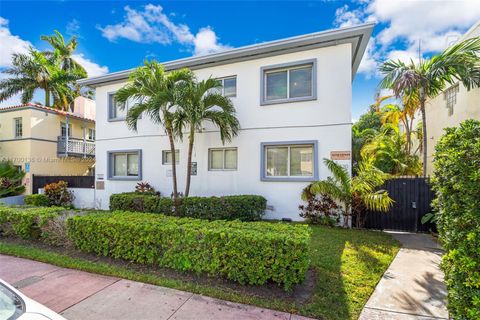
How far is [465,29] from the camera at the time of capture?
988 centimetres

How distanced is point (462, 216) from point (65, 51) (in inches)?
1163

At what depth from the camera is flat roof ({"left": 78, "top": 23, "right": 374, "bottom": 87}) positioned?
7434mm

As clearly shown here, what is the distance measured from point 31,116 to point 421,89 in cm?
2028

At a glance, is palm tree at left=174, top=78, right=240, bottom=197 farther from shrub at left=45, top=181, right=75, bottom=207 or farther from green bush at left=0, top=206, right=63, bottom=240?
shrub at left=45, top=181, right=75, bottom=207

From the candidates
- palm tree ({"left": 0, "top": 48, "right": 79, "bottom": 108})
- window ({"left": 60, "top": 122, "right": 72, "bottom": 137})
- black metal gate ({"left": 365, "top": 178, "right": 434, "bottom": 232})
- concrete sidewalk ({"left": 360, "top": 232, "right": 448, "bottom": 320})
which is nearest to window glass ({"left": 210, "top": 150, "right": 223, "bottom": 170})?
black metal gate ({"left": 365, "top": 178, "right": 434, "bottom": 232})

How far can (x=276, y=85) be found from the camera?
8.68 m

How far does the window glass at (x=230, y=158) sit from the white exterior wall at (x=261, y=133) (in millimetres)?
282

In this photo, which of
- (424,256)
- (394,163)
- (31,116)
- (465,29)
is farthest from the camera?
(31,116)

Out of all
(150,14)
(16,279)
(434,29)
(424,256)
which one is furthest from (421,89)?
(16,279)

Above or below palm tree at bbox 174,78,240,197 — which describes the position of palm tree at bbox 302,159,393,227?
below

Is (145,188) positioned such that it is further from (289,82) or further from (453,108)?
(453,108)

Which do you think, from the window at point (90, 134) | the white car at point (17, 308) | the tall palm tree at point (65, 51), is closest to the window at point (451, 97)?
the white car at point (17, 308)

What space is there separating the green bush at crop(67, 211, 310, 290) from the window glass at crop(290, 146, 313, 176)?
4.25 meters

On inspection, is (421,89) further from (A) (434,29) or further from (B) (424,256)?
(B) (424,256)
